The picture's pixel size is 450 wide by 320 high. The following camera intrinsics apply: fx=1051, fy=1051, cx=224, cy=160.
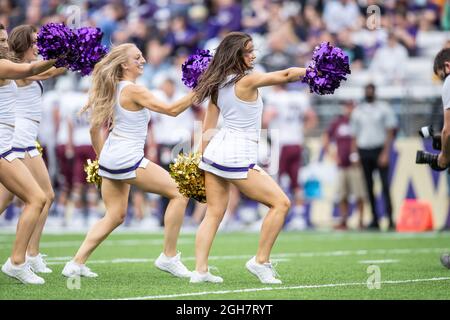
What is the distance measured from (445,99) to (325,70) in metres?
1.48

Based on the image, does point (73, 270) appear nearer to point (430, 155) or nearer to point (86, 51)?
point (86, 51)

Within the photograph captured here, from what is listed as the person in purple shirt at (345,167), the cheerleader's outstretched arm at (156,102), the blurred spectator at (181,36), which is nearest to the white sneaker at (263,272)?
the cheerleader's outstretched arm at (156,102)

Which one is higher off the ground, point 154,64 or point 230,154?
point 154,64

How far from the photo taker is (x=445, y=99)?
→ 873 cm

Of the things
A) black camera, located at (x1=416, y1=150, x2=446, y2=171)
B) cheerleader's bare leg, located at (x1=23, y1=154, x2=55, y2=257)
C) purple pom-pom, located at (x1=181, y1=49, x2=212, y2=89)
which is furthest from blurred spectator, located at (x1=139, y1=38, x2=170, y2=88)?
purple pom-pom, located at (x1=181, y1=49, x2=212, y2=89)

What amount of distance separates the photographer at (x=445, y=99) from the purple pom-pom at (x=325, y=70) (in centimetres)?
128

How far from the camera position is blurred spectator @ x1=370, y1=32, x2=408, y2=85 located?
17.8 meters

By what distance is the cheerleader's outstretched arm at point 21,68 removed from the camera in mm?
7664

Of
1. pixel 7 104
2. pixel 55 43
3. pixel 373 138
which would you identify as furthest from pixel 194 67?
pixel 373 138

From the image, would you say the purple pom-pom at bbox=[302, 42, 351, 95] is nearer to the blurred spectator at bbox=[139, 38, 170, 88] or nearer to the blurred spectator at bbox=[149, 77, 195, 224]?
the blurred spectator at bbox=[149, 77, 195, 224]

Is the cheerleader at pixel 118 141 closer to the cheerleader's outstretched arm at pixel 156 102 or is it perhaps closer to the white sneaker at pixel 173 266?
the cheerleader's outstretched arm at pixel 156 102

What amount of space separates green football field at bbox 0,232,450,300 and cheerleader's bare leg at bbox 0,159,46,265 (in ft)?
1.01
